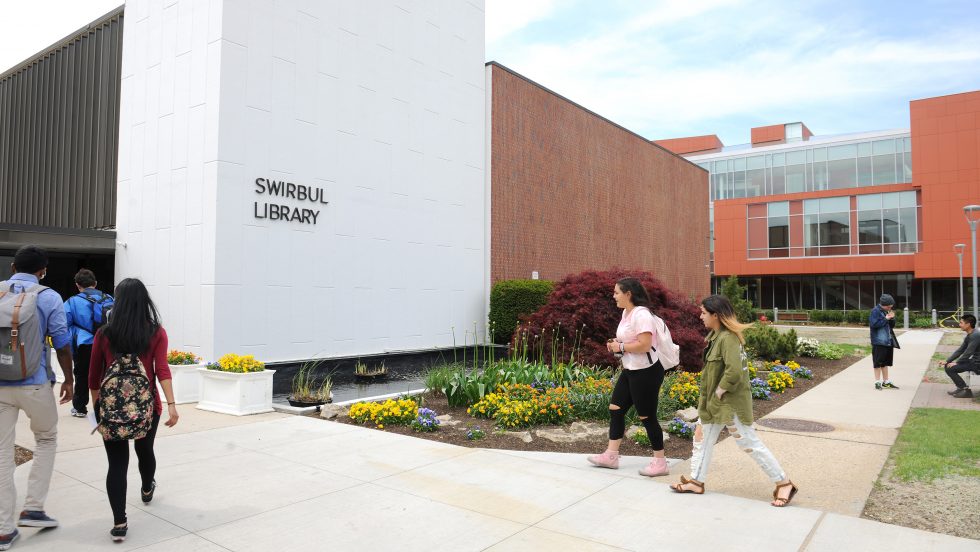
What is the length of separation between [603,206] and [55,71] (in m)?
18.7

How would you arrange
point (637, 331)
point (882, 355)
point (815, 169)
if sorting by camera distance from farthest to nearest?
point (815, 169) < point (882, 355) < point (637, 331)

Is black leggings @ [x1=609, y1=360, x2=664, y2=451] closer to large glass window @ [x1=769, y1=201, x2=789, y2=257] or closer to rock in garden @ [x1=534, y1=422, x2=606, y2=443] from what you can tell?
rock in garden @ [x1=534, y1=422, x2=606, y2=443]

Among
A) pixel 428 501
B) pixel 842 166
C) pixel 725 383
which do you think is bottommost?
pixel 428 501

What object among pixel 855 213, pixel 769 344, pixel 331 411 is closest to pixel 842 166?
pixel 855 213

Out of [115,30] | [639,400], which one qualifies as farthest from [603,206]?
[639,400]

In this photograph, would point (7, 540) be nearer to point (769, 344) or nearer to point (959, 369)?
point (959, 369)

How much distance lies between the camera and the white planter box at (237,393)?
8883 mm

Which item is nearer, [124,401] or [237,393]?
[124,401]

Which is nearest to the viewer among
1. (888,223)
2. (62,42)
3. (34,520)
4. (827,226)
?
(34,520)

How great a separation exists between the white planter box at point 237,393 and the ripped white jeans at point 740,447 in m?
6.28

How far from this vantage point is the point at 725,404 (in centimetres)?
510

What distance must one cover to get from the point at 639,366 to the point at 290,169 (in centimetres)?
973

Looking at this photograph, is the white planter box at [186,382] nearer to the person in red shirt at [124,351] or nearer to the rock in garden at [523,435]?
the rock in garden at [523,435]

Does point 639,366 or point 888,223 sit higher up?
point 888,223
